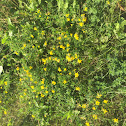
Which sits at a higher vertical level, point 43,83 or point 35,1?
point 35,1

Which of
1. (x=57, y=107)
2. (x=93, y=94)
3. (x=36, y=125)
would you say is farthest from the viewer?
(x=36, y=125)

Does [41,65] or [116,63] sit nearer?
[116,63]

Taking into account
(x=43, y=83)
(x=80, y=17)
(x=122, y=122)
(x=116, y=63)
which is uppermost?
(x=80, y=17)

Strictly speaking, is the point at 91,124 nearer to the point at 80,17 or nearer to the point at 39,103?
the point at 39,103

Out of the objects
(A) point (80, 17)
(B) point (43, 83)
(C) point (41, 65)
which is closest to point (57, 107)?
(B) point (43, 83)

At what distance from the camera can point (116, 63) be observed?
2.43 meters

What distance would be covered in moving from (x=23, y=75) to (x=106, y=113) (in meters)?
2.00

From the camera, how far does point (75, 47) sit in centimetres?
267

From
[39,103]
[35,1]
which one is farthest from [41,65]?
[35,1]

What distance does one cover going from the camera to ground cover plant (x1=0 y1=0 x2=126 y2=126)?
8.22 feet

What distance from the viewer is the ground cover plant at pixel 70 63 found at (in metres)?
2.51

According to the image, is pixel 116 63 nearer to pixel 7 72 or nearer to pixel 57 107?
pixel 57 107

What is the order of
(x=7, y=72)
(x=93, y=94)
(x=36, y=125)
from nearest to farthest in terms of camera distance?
(x=93, y=94), (x=36, y=125), (x=7, y=72)

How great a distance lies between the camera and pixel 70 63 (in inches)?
103
